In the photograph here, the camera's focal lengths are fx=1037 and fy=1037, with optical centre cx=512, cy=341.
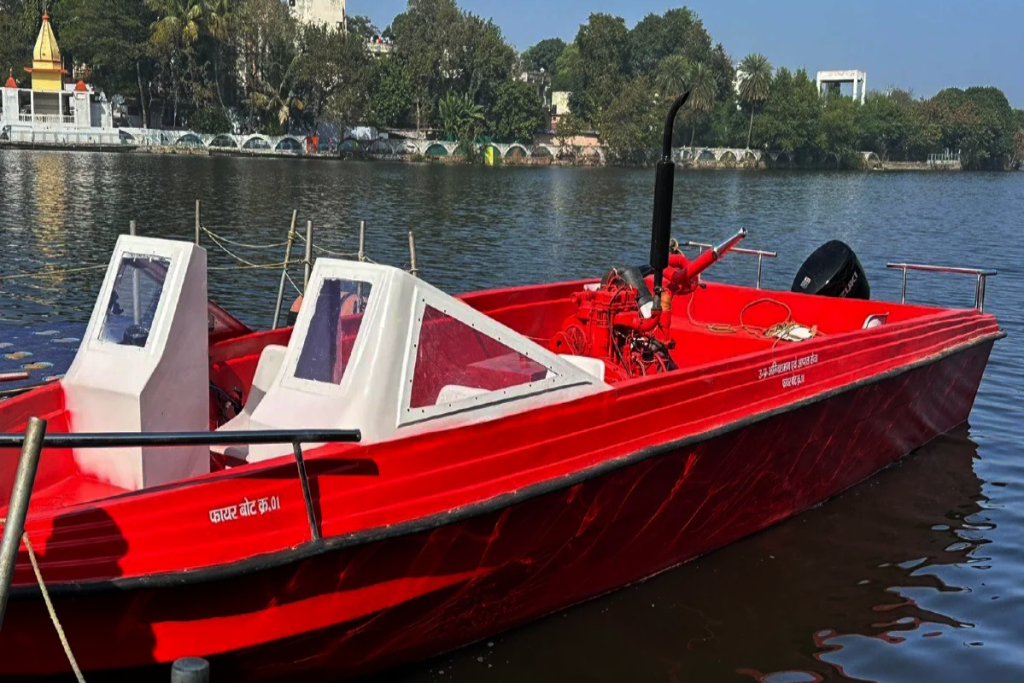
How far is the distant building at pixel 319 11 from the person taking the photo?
102 m

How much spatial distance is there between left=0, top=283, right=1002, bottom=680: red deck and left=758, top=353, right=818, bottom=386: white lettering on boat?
22 millimetres

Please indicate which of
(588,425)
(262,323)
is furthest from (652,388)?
(262,323)

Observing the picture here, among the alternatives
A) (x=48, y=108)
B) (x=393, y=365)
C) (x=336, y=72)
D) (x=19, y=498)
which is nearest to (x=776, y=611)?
(x=393, y=365)

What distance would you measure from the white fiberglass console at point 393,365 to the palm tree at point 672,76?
101m

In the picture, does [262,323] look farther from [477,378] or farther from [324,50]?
[324,50]

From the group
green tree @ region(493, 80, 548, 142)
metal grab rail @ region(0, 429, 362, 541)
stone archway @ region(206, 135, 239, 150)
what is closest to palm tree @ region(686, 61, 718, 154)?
green tree @ region(493, 80, 548, 142)

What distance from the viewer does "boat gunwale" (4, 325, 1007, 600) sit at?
4.48m

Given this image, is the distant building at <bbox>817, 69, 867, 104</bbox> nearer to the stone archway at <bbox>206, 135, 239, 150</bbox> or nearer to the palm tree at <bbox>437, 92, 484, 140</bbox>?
the palm tree at <bbox>437, 92, 484, 140</bbox>

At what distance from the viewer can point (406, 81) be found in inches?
3462

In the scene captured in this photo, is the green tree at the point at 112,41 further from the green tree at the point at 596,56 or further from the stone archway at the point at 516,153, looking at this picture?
the green tree at the point at 596,56

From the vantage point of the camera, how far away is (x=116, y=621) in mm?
4594

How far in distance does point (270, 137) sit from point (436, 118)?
633 inches

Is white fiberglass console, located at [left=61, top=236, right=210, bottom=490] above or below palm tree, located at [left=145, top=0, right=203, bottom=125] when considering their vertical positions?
below

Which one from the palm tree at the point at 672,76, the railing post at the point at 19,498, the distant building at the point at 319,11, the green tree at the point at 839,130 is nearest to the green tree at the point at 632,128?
the palm tree at the point at 672,76
